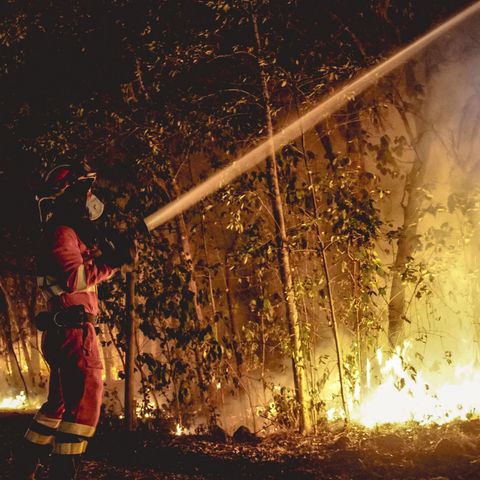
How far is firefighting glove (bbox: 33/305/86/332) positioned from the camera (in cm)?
392

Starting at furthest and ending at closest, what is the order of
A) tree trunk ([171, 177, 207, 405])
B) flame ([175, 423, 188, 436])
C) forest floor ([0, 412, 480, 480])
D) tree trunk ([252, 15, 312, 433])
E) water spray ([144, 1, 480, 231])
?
1. flame ([175, 423, 188, 436])
2. tree trunk ([171, 177, 207, 405])
3. water spray ([144, 1, 480, 231])
4. tree trunk ([252, 15, 312, 433])
5. forest floor ([0, 412, 480, 480])

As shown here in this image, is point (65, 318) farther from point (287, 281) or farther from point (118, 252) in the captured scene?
point (287, 281)

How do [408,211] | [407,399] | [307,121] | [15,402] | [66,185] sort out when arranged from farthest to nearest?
[15,402] → [408,211] → [407,399] → [307,121] → [66,185]

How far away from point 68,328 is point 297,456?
111 inches

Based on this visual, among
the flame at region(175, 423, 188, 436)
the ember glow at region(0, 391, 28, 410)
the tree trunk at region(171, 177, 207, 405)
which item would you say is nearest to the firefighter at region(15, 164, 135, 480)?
the tree trunk at region(171, 177, 207, 405)

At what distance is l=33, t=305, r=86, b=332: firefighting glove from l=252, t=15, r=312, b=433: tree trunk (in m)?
2.93

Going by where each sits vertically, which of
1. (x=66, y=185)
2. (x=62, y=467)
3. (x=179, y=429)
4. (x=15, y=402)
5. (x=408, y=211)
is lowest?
(x=62, y=467)

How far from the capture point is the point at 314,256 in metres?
7.21

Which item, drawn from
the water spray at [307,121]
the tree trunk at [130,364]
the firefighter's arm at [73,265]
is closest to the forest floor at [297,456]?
the tree trunk at [130,364]

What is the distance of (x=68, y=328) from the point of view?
394 centimetres

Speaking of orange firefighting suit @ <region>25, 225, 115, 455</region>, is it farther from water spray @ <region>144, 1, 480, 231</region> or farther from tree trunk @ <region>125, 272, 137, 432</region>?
tree trunk @ <region>125, 272, 137, 432</region>

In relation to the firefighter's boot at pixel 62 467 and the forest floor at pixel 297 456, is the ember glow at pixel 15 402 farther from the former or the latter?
the firefighter's boot at pixel 62 467

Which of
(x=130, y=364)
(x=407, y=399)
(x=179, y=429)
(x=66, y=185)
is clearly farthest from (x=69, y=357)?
(x=407, y=399)

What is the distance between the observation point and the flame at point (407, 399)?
6887mm
